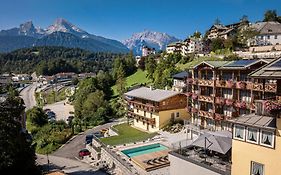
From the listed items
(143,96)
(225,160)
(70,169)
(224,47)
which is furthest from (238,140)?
(224,47)

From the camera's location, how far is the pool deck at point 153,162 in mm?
31203

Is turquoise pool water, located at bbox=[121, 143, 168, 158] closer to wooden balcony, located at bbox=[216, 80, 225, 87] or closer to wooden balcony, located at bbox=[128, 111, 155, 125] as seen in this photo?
wooden balcony, located at bbox=[128, 111, 155, 125]

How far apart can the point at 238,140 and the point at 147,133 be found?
29.4m

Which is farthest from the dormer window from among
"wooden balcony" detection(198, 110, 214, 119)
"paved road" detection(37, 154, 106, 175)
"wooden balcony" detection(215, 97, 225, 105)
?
"paved road" detection(37, 154, 106, 175)

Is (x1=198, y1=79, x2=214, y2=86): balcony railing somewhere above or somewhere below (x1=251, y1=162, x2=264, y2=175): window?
above

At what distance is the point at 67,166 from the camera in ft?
133

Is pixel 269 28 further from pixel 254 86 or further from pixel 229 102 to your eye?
pixel 254 86

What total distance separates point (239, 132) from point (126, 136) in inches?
1185

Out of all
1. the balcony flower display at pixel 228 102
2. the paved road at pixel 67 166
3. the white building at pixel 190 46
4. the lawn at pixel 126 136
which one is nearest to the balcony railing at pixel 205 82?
the balcony flower display at pixel 228 102

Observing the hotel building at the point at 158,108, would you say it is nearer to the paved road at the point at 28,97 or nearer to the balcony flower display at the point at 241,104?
the balcony flower display at the point at 241,104

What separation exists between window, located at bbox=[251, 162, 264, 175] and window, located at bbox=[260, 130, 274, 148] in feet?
4.60

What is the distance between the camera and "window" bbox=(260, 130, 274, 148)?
1640 cm

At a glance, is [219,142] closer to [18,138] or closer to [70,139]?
[18,138]

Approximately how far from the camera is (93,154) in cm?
4328
